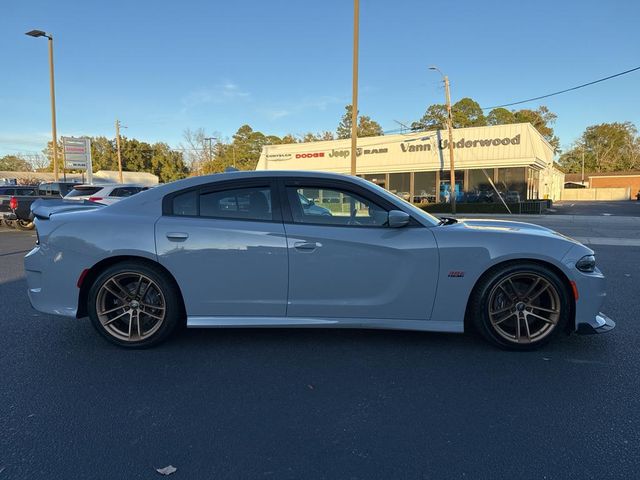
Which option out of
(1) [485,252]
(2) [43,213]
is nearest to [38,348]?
(2) [43,213]

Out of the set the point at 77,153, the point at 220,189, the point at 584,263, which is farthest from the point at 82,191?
the point at 77,153

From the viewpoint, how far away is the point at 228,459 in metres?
2.21

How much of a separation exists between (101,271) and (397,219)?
103 inches

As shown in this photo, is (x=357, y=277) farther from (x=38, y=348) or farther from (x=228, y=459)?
(x=38, y=348)

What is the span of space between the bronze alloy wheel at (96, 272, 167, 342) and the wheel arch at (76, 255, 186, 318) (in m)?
0.13

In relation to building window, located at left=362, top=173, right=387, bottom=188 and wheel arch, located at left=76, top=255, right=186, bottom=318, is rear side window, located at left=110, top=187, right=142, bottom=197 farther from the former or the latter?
building window, located at left=362, top=173, right=387, bottom=188

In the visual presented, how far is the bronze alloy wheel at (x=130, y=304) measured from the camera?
3635 millimetres

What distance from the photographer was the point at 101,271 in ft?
12.1

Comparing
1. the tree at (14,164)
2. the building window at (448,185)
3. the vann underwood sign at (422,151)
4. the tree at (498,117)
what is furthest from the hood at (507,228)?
the tree at (14,164)

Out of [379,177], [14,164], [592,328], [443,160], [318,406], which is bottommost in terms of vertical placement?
[318,406]

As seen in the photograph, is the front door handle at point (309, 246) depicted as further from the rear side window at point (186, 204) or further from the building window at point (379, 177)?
the building window at point (379, 177)

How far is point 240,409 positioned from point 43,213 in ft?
9.09

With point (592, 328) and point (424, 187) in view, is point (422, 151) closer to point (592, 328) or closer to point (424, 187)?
point (424, 187)

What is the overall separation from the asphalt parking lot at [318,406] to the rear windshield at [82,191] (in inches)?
415
